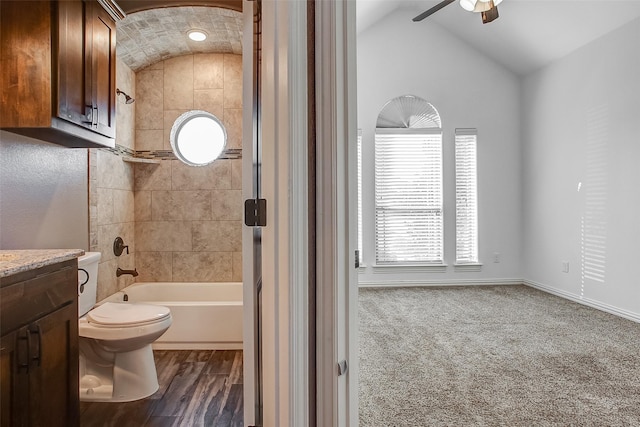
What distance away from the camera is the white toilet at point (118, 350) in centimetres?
221

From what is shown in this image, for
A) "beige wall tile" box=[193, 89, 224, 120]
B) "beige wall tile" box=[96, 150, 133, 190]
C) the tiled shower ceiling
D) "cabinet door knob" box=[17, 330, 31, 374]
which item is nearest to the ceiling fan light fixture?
the tiled shower ceiling

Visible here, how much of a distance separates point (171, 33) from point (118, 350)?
2.56 m

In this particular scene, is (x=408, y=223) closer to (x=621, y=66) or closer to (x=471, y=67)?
(x=471, y=67)

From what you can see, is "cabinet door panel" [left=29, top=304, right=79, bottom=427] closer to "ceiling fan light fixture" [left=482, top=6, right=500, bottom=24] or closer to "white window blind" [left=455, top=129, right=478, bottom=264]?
"ceiling fan light fixture" [left=482, top=6, right=500, bottom=24]

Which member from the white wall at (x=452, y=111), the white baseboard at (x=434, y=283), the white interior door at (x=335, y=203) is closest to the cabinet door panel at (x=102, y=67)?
the white interior door at (x=335, y=203)

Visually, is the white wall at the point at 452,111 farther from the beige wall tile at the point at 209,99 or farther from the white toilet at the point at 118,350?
the white toilet at the point at 118,350

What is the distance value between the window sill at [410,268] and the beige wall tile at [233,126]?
7.94ft

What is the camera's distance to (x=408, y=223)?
16.6 ft

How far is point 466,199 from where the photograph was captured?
5059 mm

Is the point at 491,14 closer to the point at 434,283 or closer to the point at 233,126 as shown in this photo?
the point at 233,126

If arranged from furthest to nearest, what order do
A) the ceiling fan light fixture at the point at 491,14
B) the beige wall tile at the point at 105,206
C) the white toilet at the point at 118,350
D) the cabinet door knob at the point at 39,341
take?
the beige wall tile at the point at 105,206
the ceiling fan light fixture at the point at 491,14
the white toilet at the point at 118,350
the cabinet door knob at the point at 39,341

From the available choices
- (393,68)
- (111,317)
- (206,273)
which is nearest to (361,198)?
(393,68)

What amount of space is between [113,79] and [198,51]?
1268mm

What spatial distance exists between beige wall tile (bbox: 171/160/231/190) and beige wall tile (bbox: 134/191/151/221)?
275mm
